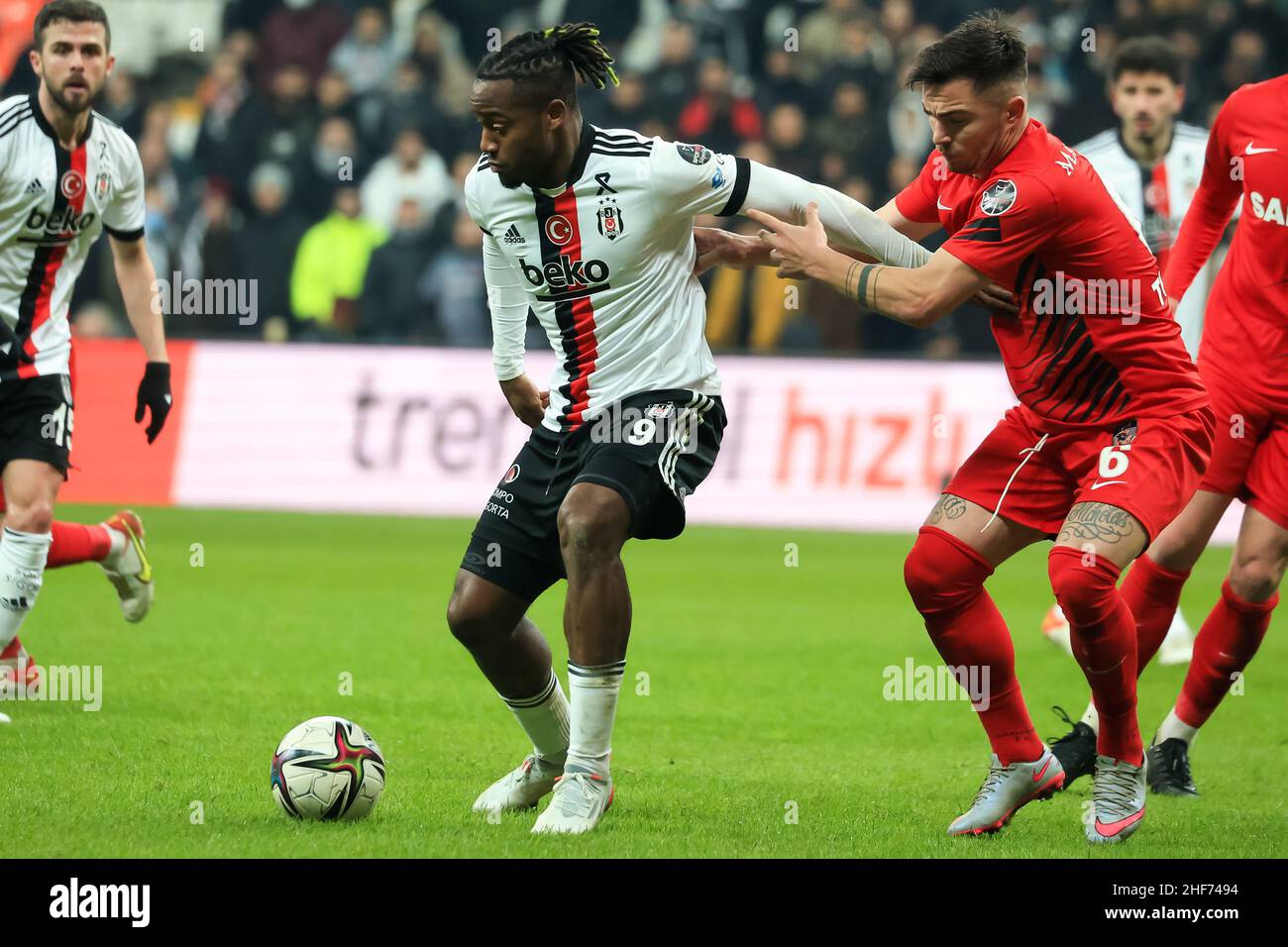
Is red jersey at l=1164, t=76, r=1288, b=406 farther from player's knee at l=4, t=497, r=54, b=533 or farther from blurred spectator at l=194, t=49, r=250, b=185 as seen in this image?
blurred spectator at l=194, t=49, r=250, b=185

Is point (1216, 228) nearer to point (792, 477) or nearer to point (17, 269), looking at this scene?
point (17, 269)

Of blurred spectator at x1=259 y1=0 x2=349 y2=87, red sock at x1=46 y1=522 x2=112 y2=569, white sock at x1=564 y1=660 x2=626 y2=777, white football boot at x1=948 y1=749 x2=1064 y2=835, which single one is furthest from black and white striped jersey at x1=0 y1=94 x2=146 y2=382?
blurred spectator at x1=259 y1=0 x2=349 y2=87

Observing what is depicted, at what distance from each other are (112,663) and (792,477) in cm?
680

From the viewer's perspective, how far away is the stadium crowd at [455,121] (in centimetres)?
1642

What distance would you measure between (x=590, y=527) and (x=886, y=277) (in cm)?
118

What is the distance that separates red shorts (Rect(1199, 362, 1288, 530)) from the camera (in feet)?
21.0

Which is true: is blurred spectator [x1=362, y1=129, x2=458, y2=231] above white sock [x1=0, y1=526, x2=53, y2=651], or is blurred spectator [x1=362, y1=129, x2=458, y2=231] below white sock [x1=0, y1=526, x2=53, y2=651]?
above

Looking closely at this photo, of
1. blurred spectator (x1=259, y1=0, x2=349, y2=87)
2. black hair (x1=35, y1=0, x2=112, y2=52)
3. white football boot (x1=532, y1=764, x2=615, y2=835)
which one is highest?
blurred spectator (x1=259, y1=0, x2=349, y2=87)

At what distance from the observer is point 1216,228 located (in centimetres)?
664

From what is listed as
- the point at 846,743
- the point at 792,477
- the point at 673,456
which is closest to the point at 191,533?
the point at 792,477

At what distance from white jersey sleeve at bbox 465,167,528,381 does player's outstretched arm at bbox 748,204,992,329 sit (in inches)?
42.3

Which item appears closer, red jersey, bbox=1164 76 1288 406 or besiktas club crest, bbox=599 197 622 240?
besiktas club crest, bbox=599 197 622 240

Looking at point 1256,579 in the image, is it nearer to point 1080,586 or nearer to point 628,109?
point 1080,586

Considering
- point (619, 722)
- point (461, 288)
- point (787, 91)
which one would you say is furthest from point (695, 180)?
point (787, 91)
